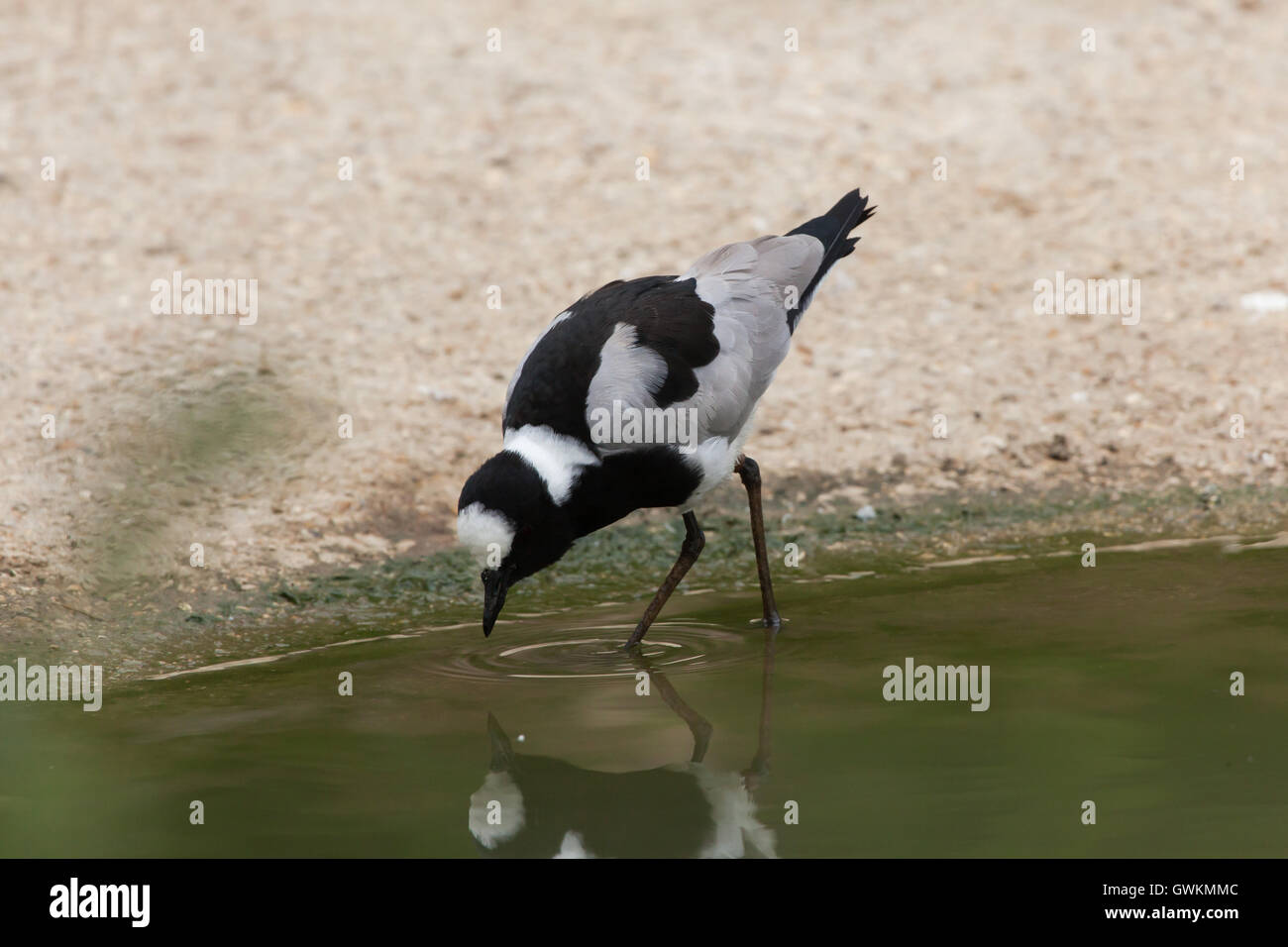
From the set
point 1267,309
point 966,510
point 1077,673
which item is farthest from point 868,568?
point 1267,309

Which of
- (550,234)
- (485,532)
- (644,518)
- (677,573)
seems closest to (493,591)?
(485,532)

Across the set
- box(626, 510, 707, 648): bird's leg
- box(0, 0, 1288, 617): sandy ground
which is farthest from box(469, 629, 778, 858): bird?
box(0, 0, 1288, 617): sandy ground

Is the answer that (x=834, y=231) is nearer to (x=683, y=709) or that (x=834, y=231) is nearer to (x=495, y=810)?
(x=683, y=709)

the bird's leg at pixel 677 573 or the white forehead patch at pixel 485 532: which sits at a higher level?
the white forehead patch at pixel 485 532

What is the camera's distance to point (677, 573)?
7016 mm

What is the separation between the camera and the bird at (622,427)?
620 cm

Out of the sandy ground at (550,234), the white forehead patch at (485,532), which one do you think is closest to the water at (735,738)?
the white forehead patch at (485,532)

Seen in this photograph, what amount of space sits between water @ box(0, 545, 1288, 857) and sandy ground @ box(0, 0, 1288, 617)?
1.38m

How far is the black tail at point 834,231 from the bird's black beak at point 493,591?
2294 millimetres

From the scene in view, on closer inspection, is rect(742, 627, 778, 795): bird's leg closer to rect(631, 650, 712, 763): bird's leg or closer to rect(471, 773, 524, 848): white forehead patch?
rect(631, 650, 712, 763): bird's leg

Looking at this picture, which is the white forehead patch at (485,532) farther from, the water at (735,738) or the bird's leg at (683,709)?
the bird's leg at (683,709)

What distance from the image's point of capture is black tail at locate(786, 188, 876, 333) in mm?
7902

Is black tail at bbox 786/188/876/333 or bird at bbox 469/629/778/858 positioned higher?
black tail at bbox 786/188/876/333

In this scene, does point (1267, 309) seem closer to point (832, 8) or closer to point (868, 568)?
point (868, 568)
